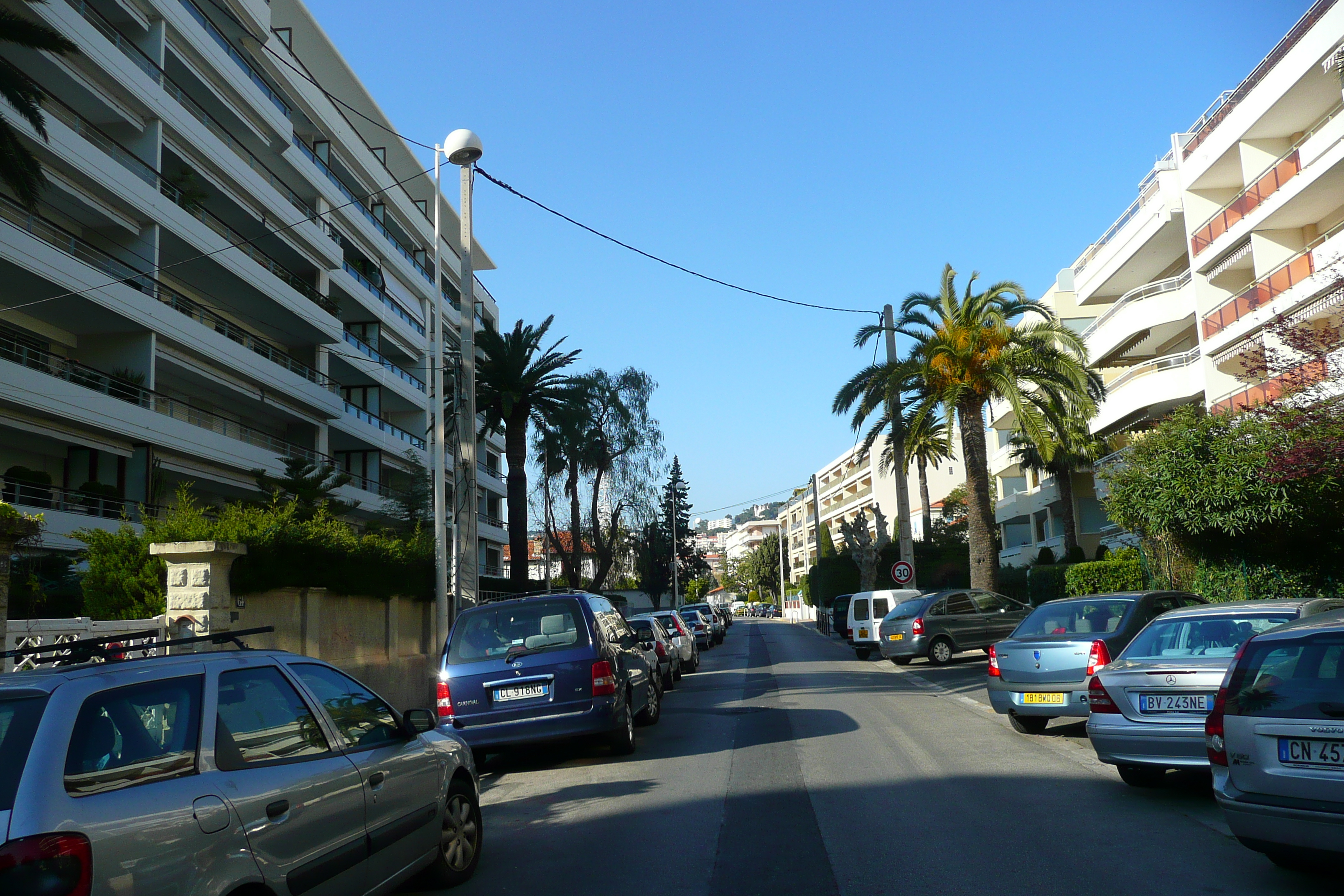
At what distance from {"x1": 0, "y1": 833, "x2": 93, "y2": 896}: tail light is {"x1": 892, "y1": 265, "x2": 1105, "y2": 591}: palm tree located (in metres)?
23.3

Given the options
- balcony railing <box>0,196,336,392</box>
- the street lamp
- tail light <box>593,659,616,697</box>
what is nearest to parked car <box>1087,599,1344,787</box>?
tail light <box>593,659,616,697</box>

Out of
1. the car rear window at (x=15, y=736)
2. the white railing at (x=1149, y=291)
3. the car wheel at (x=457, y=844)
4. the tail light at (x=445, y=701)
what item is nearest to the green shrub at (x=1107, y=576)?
the white railing at (x=1149, y=291)

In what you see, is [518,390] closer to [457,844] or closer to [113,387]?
[113,387]

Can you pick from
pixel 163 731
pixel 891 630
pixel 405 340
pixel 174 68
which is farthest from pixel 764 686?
pixel 405 340

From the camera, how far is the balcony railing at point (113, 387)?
965 inches

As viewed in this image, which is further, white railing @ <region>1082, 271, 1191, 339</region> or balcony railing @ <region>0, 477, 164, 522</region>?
white railing @ <region>1082, 271, 1191, 339</region>

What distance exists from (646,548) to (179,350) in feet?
85.7

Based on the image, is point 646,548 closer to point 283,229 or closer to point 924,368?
point 283,229

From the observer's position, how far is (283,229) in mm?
36438

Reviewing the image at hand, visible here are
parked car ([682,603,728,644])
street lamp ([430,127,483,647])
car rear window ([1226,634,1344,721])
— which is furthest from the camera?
parked car ([682,603,728,644])

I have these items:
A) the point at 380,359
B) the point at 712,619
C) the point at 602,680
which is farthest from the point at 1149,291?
the point at 380,359

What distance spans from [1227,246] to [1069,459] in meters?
11.7

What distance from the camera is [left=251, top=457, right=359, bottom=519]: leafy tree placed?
29.0 meters

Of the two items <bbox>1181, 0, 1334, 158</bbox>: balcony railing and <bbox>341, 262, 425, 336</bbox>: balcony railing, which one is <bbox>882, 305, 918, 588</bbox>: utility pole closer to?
<bbox>1181, 0, 1334, 158</bbox>: balcony railing
